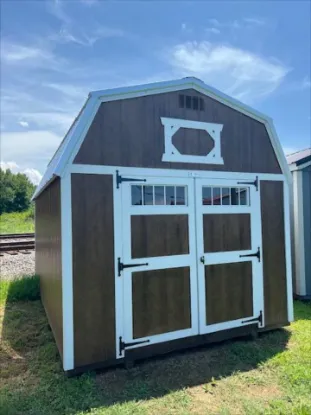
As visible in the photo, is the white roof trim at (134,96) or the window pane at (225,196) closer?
the white roof trim at (134,96)

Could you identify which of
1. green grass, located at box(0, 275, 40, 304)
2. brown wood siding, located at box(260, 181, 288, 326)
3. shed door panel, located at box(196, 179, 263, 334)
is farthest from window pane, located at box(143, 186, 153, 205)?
green grass, located at box(0, 275, 40, 304)

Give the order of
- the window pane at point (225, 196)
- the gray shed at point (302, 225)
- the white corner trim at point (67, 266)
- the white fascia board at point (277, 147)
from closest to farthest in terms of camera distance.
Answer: the white corner trim at point (67, 266), the window pane at point (225, 196), the white fascia board at point (277, 147), the gray shed at point (302, 225)

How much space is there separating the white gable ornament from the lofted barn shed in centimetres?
1

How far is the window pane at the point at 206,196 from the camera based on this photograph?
11.9 ft

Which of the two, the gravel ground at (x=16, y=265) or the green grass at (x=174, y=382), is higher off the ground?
the gravel ground at (x=16, y=265)

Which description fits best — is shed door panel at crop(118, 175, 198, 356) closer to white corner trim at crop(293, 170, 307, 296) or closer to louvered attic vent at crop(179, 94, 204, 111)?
louvered attic vent at crop(179, 94, 204, 111)

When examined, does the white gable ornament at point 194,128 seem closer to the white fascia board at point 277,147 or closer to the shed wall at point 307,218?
the white fascia board at point 277,147

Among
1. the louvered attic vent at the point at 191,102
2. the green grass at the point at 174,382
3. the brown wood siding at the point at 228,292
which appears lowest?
the green grass at the point at 174,382

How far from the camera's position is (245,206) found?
387 centimetres

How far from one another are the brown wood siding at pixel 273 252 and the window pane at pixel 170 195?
136 cm

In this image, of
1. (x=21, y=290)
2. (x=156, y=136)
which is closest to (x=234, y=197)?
(x=156, y=136)

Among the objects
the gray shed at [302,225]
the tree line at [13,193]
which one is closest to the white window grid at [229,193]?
the gray shed at [302,225]

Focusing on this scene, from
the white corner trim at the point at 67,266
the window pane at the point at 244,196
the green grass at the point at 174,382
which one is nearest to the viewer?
the green grass at the point at 174,382

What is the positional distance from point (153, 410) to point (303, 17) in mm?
7241
